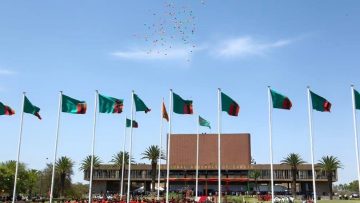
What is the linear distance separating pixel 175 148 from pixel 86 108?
9002 cm

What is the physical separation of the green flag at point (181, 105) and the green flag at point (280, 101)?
7.05 meters

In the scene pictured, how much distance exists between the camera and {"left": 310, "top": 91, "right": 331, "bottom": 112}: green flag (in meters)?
34.2

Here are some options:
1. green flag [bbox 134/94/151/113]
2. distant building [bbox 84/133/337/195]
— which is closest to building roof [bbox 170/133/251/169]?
distant building [bbox 84/133/337/195]

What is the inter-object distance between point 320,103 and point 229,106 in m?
6.94

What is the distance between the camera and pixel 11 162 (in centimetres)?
11025

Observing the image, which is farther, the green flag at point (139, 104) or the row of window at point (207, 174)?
the row of window at point (207, 174)

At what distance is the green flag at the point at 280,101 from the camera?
1368 inches

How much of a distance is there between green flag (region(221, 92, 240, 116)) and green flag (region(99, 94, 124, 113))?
833 centimetres

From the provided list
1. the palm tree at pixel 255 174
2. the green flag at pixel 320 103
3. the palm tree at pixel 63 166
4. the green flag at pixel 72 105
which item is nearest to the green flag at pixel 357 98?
the green flag at pixel 320 103

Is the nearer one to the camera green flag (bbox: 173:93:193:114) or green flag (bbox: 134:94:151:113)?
green flag (bbox: 173:93:193:114)

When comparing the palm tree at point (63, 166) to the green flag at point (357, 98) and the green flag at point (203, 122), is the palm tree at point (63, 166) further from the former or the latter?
the green flag at point (357, 98)

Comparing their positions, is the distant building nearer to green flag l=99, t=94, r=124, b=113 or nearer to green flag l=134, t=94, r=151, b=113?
green flag l=134, t=94, r=151, b=113

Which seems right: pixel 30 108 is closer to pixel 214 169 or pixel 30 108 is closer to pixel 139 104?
pixel 139 104

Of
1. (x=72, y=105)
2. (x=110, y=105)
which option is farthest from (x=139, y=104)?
(x=72, y=105)
